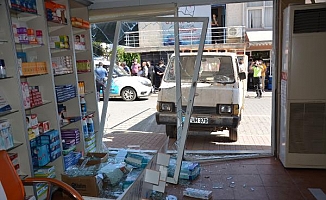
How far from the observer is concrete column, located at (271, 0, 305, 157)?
336 cm

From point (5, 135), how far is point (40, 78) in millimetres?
742

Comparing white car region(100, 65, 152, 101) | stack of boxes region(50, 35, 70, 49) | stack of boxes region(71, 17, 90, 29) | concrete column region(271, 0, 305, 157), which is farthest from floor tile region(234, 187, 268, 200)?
white car region(100, 65, 152, 101)

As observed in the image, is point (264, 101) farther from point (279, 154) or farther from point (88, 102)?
point (88, 102)

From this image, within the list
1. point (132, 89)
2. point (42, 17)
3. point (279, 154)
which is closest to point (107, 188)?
point (42, 17)

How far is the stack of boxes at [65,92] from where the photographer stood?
9.74 feet

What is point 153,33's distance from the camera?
3957 mm

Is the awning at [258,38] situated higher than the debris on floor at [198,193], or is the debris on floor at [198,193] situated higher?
the awning at [258,38]

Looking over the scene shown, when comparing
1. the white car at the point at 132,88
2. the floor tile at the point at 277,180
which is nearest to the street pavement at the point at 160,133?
the white car at the point at 132,88

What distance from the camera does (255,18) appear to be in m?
7.20

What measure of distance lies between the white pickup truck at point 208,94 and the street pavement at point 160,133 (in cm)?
35

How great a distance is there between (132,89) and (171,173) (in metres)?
4.42

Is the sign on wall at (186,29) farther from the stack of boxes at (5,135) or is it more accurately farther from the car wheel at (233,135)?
the stack of boxes at (5,135)

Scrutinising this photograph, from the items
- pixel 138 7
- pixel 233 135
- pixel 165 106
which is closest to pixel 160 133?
pixel 165 106

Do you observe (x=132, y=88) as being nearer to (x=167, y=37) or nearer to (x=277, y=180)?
(x=167, y=37)
